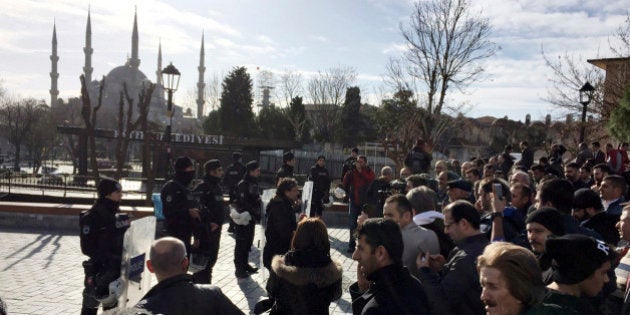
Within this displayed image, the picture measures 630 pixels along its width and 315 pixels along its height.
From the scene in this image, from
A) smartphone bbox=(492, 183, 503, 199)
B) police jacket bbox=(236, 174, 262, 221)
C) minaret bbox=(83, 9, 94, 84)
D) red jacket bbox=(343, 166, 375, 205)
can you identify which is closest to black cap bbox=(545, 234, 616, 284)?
smartphone bbox=(492, 183, 503, 199)

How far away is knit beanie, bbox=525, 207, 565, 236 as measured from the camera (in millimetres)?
3402

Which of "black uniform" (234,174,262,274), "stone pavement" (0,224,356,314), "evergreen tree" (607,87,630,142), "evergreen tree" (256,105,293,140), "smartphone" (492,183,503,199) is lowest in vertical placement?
"stone pavement" (0,224,356,314)

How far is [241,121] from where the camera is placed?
155 feet

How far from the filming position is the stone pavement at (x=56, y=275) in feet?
21.4

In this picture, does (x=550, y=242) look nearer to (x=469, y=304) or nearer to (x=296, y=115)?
(x=469, y=304)

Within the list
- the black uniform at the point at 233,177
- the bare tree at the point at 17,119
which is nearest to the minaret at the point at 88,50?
the bare tree at the point at 17,119

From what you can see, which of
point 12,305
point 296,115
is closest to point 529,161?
point 12,305

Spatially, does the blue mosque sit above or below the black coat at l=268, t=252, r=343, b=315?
above

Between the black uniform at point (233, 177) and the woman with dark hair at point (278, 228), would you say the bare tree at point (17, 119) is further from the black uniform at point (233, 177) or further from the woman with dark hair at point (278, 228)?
the woman with dark hair at point (278, 228)

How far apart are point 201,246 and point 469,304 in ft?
12.8

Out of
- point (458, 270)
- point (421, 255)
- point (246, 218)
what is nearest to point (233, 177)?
point (246, 218)

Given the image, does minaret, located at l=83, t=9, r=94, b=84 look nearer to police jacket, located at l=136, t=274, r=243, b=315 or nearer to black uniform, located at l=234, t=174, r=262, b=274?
black uniform, located at l=234, t=174, r=262, b=274

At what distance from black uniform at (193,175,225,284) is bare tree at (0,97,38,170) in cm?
4086

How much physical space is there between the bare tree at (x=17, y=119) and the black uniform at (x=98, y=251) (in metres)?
42.1
